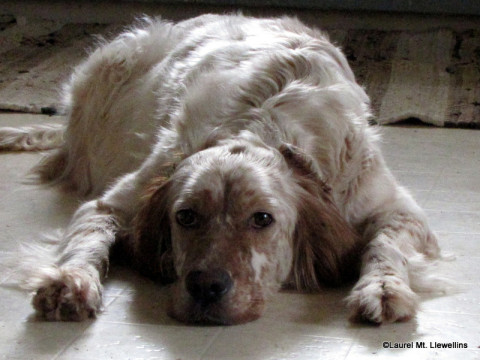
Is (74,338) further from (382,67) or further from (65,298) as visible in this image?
(382,67)

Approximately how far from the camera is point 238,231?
2.73 m

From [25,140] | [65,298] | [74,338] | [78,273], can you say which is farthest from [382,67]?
[74,338]

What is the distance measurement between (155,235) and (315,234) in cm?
52

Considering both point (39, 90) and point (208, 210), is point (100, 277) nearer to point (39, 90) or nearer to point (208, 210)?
point (208, 210)

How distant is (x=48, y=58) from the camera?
6582mm

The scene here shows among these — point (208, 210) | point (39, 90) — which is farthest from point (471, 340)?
point (39, 90)

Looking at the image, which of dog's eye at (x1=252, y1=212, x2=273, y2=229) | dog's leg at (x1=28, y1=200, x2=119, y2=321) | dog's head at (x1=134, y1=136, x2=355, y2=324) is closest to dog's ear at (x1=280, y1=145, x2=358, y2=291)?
dog's head at (x1=134, y1=136, x2=355, y2=324)

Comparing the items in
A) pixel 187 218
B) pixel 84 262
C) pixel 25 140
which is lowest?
pixel 25 140

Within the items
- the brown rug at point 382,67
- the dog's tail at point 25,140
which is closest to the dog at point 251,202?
the dog's tail at point 25,140

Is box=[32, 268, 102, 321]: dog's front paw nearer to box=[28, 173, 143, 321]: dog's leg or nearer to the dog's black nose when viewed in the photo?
box=[28, 173, 143, 321]: dog's leg

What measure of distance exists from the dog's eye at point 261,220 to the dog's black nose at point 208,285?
0.75 feet

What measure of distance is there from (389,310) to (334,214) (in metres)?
0.44

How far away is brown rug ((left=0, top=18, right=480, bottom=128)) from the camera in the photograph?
5418 millimetres

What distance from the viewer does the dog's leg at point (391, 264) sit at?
2645 millimetres
